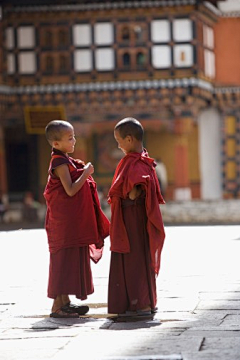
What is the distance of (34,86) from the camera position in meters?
26.4

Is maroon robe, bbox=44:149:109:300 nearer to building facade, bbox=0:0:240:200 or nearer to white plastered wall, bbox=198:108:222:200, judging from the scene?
building facade, bbox=0:0:240:200

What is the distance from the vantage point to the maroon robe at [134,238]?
6312 millimetres

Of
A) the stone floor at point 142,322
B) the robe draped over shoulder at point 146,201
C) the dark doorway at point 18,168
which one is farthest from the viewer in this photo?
the dark doorway at point 18,168

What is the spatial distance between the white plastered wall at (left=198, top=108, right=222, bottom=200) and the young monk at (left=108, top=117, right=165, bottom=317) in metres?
22.5

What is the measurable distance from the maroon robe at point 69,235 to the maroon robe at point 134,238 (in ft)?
0.94

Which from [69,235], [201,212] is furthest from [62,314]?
[201,212]

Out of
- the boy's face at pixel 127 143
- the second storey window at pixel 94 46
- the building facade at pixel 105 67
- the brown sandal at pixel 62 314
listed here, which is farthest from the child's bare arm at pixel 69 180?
the second storey window at pixel 94 46

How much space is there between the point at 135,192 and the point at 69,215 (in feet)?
1.75

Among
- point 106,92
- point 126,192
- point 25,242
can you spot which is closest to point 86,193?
point 126,192

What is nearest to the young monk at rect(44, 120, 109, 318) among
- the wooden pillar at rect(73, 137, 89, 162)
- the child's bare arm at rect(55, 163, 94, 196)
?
the child's bare arm at rect(55, 163, 94, 196)

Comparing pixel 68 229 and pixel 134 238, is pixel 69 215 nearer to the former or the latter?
pixel 68 229

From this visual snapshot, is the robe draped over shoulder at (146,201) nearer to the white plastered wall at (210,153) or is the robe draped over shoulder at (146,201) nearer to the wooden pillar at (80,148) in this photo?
the wooden pillar at (80,148)

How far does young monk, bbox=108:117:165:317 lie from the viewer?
6312 mm

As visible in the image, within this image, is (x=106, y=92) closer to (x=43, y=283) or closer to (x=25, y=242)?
(x=25, y=242)
